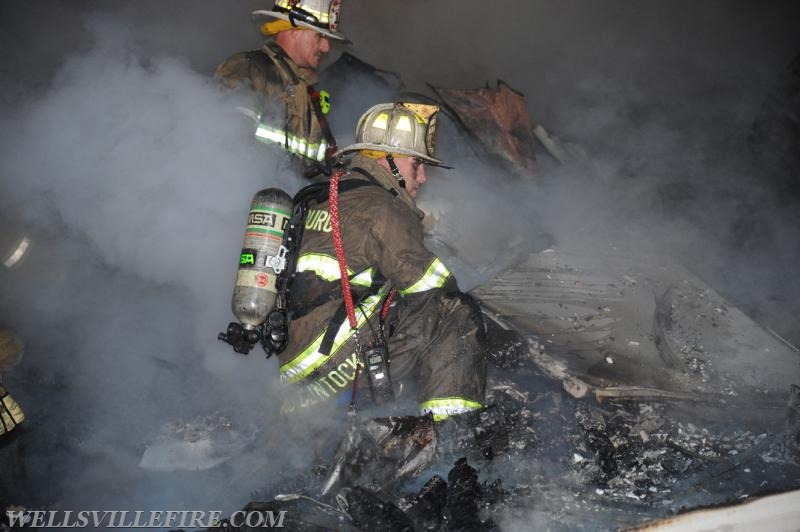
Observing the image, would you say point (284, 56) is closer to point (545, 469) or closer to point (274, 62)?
point (274, 62)

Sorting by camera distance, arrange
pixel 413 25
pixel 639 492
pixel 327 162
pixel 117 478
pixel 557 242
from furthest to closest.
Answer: pixel 413 25 < pixel 557 242 < pixel 327 162 < pixel 117 478 < pixel 639 492

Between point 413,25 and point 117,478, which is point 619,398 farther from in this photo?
point 413,25

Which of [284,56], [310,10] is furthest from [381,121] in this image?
[310,10]

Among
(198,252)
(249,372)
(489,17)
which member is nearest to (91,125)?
(198,252)

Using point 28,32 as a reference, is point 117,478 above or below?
below

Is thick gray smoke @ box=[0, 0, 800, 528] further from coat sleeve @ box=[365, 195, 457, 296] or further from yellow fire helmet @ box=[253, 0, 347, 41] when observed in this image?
coat sleeve @ box=[365, 195, 457, 296]

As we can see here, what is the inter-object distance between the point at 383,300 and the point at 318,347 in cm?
48

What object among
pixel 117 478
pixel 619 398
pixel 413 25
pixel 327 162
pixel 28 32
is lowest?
pixel 117 478

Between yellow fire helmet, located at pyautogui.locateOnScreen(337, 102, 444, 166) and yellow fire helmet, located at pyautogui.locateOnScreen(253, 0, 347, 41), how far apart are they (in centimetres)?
120

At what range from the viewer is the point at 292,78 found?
450 centimetres

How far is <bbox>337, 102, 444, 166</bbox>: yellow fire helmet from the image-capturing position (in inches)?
142

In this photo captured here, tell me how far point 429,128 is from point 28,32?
14.7ft

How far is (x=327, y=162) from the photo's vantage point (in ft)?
15.6

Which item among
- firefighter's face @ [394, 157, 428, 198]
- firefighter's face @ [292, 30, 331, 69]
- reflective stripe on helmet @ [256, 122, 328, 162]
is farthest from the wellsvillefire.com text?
firefighter's face @ [292, 30, 331, 69]
